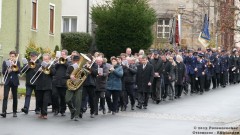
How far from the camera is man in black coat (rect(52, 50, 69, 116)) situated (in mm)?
18781

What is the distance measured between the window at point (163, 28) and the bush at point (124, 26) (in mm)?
14544

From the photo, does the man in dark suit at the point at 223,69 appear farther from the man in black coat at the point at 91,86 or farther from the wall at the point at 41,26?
the man in black coat at the point at 91,86

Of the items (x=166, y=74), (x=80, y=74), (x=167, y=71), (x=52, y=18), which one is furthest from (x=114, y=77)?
(x=52, y=18)

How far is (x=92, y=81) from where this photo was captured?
19.0 meters

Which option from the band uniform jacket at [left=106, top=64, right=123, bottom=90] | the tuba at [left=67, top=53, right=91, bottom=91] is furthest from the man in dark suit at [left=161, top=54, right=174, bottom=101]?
the tuba at [left=67, top=53, right=91, bottom=91]

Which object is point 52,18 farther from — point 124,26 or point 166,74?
point 166,74

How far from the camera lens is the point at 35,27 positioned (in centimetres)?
3547

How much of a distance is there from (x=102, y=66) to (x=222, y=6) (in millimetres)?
7405

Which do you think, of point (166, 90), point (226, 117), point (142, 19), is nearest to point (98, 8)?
point (142, 19)

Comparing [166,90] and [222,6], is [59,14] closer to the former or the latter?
[166,90]

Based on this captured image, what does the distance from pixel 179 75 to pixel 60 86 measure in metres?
9.41

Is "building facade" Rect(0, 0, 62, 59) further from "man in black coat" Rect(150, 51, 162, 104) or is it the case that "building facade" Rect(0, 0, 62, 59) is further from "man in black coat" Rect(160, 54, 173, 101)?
"man in black coat" Rect(150, 51, 162, 104)

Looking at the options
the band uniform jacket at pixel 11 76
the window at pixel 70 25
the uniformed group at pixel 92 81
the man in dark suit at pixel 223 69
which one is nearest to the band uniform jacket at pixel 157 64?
the uniformed group at pixel 92 81

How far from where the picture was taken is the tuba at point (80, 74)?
17906 mm
